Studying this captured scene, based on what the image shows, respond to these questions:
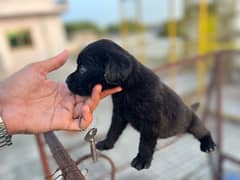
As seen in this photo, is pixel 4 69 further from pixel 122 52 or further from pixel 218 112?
pixel 122 52

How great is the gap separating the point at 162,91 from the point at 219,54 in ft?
2.70

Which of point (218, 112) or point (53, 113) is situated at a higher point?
point (53, 113)

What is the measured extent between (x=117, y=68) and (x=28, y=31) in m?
6.84

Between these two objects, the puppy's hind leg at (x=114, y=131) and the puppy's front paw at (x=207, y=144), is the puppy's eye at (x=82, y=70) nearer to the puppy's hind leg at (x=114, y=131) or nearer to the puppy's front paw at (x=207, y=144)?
the puppy's hind leg at (x=114, y=131)

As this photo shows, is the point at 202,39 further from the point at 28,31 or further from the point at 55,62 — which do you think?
the point at 28,31

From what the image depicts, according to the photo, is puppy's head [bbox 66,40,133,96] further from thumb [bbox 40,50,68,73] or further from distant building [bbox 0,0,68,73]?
distant building [bbox 0,0,68,73]

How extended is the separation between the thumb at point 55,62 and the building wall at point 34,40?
18.4 feet

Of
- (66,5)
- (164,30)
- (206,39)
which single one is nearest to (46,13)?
(66,5)

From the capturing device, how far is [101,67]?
605 millimetres

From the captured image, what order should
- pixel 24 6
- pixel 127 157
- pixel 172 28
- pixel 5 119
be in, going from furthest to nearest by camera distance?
pixel 24 6 → pixel 172 28 → pixel 127 157 → pixel 5 119

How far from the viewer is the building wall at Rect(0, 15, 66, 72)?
636 cm

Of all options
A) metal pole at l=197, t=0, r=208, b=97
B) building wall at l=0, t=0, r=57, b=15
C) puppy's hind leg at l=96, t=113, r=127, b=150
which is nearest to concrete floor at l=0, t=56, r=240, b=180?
puppy's hind leg at l=96, t=113, r=127, b=150

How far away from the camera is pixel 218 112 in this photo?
1.54m

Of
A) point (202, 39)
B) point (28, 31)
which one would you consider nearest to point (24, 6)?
point (28, 31)
